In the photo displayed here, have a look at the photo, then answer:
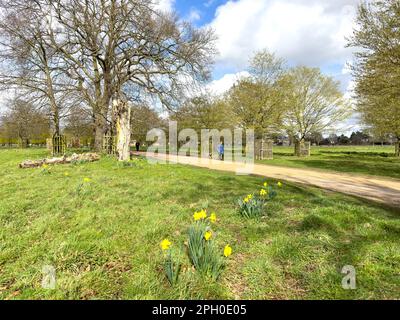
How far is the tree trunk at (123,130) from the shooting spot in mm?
13992

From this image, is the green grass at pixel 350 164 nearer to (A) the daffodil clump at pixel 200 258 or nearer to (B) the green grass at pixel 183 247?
(B) the green grass at pixel 183 247

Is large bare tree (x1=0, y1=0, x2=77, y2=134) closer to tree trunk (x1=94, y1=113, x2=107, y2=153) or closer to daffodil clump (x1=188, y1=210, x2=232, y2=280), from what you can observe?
tree trunk (x1=94, y1=113, x2=107, y2=153)

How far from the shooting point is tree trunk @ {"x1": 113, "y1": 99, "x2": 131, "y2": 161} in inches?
551

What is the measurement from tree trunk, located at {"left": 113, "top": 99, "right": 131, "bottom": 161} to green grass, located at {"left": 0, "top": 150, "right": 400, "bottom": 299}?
8270mm

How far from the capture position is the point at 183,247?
3359mm

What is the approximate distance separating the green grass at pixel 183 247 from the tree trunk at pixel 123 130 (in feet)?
27.1

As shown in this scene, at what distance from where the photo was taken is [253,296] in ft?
8.12

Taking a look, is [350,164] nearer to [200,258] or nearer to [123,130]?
[123,130]

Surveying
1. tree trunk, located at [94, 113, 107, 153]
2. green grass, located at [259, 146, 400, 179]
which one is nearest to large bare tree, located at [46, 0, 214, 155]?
tree trunk, located at [94, 113, 107, 153]

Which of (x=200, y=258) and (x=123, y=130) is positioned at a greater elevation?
(x=123, y=130)

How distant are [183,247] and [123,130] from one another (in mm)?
12065

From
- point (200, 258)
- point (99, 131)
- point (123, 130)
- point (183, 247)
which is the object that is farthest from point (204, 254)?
point (99, 131)

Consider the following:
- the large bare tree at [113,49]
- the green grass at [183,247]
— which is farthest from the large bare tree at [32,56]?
the green grass at [183,247]

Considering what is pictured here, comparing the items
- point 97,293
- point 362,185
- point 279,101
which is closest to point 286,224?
point 97,293
